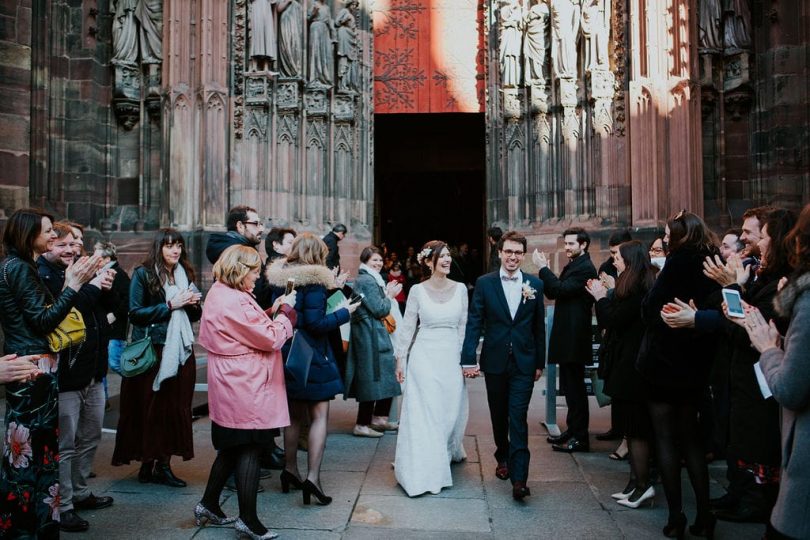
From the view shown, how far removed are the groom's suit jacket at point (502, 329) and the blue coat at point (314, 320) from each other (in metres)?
0.96

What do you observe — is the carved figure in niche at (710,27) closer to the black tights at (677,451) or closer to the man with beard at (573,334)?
the man with beard at (573,334)

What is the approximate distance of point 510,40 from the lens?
12.2 metres

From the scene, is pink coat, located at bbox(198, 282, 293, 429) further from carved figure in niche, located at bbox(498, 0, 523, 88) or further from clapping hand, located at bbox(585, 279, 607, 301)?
carved figure in niche, located at bbox(498, 0, 523, 88)

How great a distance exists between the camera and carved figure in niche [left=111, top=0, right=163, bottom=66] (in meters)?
11.6

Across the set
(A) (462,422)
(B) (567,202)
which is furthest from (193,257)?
(A) (462,422)

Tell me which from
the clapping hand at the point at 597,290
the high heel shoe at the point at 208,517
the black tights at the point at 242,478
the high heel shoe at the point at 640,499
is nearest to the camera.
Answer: the black tights at the point at 242,478

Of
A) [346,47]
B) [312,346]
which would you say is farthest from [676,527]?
[346,47]

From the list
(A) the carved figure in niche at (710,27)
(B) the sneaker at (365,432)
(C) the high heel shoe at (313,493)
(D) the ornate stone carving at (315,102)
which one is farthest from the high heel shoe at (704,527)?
(D) the ornate stone carving at (315,102)

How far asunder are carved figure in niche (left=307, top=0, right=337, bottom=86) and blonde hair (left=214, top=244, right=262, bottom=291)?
27.9ft

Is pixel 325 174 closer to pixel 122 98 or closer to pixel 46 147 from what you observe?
pixel 122 98

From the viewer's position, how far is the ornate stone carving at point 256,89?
460 inches

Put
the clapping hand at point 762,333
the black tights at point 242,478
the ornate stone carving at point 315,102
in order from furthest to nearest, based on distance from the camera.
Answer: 1. the ornate stone carving at point 315,102
2. the black tights at point 242,478
3. the clapping hand at point 762,333

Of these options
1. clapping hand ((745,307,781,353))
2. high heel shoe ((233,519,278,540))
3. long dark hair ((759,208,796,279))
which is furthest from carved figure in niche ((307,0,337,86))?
clapping hand ((745,307,781,353))

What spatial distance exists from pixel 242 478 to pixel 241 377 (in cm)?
55
